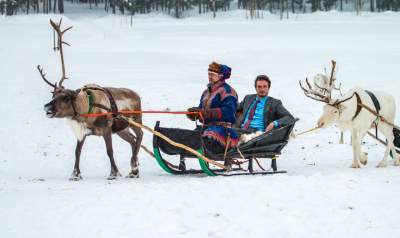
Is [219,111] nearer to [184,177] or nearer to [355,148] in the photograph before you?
[184,177]

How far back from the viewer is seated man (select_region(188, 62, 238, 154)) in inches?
357

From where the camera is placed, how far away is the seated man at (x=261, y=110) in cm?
968

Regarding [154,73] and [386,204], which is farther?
[154,73]

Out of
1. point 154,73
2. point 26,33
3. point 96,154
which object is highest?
point 26,33

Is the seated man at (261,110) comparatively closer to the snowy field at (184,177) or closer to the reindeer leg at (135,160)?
the snowy field at (184,177)

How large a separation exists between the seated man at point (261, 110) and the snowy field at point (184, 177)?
1.10m

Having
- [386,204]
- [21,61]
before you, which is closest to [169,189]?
[386,204]

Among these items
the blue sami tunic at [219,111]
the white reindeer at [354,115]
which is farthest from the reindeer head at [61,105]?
the white reindeer at [354,115]

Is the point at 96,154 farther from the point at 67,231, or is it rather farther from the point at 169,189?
the point at 67,231

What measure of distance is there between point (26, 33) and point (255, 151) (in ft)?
119

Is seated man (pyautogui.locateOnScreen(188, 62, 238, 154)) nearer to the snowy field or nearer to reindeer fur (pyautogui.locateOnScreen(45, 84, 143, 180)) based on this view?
the snowy field

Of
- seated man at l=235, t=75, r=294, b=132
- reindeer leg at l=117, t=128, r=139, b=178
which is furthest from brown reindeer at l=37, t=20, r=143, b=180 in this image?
seated man at l=235, t=75, r=294, b=132

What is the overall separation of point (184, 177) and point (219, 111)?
1318 millimetres

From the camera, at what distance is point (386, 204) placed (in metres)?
6.70
